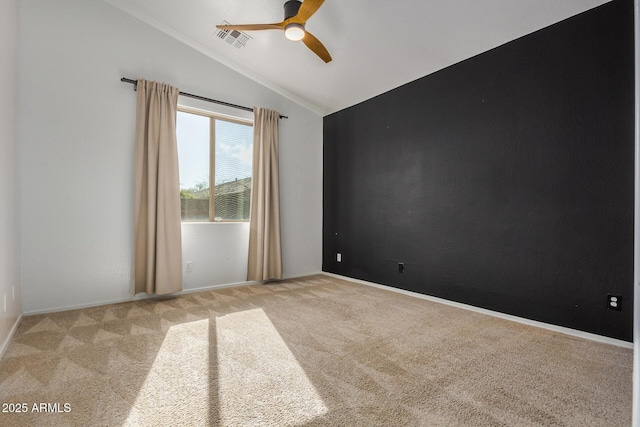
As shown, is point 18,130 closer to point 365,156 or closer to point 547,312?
point 365,156

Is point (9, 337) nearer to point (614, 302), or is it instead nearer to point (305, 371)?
point (305, 371)

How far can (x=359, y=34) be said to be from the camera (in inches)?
120

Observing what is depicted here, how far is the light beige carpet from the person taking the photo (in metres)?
1.39

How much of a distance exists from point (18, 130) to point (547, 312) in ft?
16.0

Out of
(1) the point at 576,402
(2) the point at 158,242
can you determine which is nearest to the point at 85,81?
(2) the point at 158,242

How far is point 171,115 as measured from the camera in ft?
11.2

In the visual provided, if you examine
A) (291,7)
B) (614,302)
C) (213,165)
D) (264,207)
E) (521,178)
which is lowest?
(614,302)

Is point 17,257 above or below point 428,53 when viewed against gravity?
below

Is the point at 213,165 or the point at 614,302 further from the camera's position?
the point at 213,165

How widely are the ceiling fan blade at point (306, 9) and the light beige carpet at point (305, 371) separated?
2529 mm

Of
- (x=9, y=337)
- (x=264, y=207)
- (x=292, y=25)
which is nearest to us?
(x=9, y=337)

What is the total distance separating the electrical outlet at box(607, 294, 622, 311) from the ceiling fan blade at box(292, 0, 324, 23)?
3.08 meters

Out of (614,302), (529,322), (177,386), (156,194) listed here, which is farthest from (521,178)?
(156,194)

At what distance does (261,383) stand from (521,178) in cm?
272
